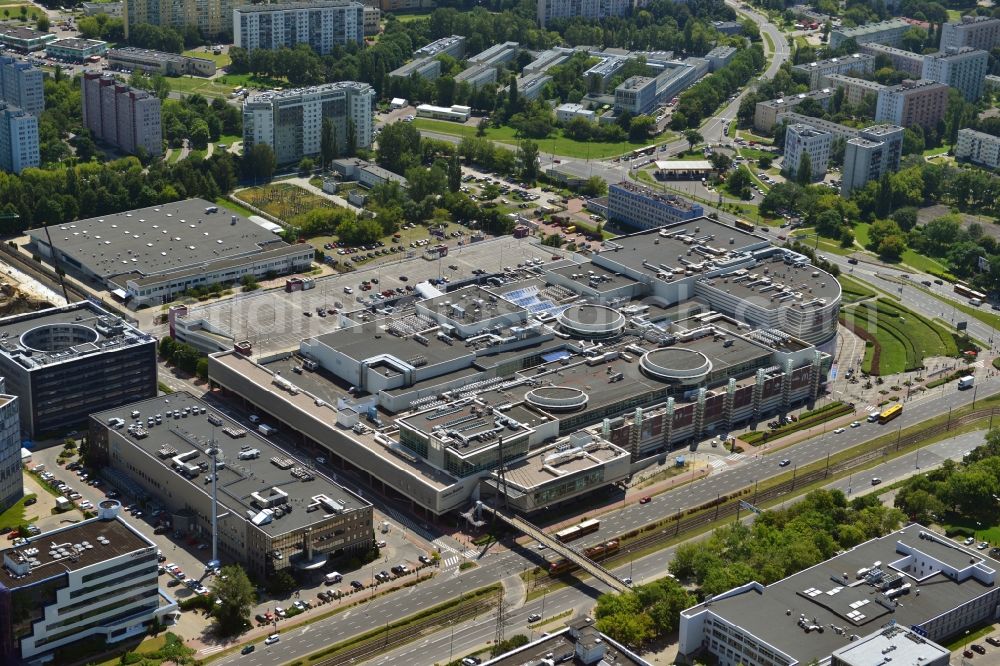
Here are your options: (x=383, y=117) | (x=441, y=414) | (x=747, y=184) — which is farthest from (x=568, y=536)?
(x=383, y=117)

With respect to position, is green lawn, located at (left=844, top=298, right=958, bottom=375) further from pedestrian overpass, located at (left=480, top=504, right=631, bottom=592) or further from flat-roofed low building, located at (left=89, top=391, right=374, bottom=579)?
flat-roofed low building, located at (left=89, top=391, right=374, bottom=579)

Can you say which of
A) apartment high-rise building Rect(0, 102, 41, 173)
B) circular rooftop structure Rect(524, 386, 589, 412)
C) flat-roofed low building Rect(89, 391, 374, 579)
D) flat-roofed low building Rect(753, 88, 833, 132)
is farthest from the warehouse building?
flat-roofed low building Rect(753, 88, 833, 132)

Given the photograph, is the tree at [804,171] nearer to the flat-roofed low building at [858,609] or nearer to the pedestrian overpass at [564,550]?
the flat-roofed low building at [858,609]

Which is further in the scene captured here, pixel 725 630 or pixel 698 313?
pixel 698 313

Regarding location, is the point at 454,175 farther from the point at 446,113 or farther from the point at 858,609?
the point at 858,609

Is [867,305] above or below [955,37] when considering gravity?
below

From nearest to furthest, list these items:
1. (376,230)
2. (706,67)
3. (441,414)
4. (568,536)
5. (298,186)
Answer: (568,536)
(441,414)
(376,230)
(298,186)
(706,67)

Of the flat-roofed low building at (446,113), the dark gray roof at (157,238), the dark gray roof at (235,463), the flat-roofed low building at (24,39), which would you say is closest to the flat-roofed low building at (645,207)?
the dark gray roof at (157,238)

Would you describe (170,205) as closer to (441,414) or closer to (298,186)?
(298,186)
